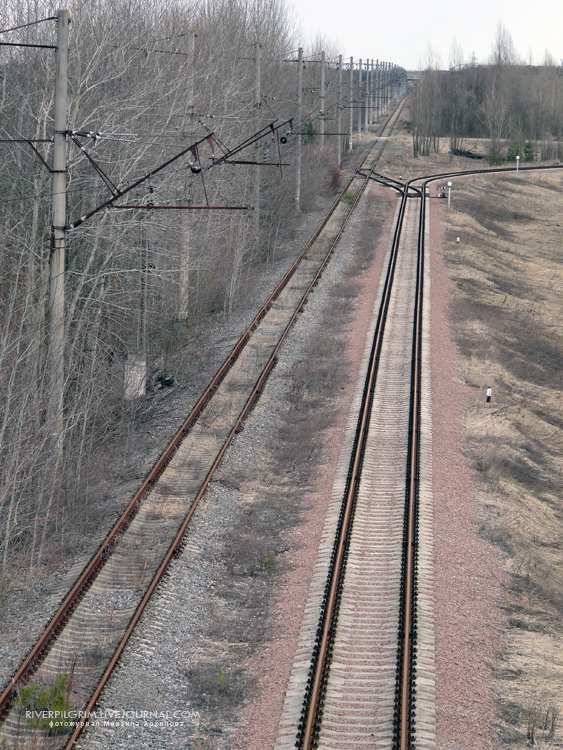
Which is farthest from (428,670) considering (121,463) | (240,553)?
(121,463)

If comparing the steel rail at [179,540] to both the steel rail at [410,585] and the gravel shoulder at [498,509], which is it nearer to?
the steel rail at [410,585]

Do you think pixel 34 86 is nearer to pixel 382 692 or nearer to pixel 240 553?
pixel 240 553

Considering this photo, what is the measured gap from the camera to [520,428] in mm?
22281

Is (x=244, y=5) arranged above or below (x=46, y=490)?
above

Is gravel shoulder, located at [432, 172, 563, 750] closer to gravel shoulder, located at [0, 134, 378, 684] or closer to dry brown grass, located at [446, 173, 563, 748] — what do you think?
dry brown grass, located at [446, 173, 563, 748]

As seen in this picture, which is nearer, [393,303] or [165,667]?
[165,667]

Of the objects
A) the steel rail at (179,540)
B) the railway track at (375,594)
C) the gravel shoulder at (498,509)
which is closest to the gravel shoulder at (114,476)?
the steel rail at (179,540)

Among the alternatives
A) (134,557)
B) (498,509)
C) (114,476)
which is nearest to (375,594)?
(134,557)

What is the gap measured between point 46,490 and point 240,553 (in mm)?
2881

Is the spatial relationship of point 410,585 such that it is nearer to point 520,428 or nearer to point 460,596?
point 460,596

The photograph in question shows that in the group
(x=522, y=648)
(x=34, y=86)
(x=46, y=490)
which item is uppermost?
(x=34, y=86)

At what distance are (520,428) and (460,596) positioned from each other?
9133 millimetres

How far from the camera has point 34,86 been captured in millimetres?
21219

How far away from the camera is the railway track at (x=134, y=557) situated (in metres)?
11.1
